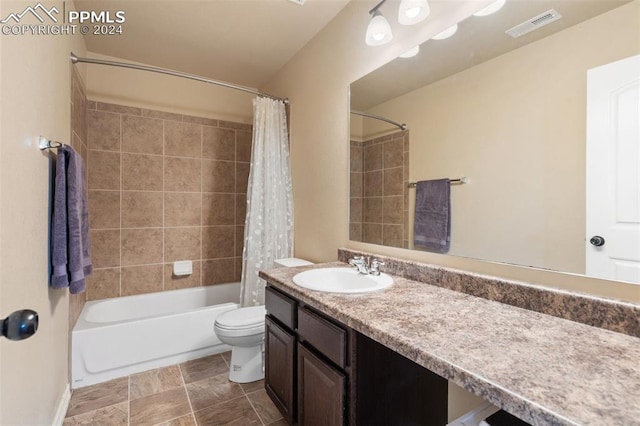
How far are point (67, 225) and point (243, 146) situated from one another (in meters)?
1.93

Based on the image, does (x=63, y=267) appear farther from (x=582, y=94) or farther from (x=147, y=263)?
(x=582, y=94)

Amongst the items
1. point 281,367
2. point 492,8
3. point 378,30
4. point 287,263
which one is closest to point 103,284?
point 287,263

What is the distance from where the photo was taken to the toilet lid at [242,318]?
6.44 ft

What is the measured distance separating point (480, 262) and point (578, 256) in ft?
1.06

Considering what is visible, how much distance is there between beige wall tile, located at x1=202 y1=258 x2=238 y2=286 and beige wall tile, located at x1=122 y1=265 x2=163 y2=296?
1.32ft

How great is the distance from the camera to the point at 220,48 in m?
2.42

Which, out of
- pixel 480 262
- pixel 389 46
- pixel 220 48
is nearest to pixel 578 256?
pixel 480 262

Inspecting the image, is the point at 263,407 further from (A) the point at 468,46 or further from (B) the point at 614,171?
(A) the point at 468,46

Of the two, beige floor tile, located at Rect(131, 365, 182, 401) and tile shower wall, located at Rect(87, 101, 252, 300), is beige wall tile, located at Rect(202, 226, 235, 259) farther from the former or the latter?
beige floor tile, located at Rect(131, 365, 182, 401)

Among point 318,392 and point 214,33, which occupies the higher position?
point 214,33

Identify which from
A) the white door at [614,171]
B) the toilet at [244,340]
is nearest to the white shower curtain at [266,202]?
the toilet at [244,340]

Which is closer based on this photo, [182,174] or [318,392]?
[318,392]

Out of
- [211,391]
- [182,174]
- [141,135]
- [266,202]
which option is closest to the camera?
[211,391]

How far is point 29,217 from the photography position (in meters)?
1.16
